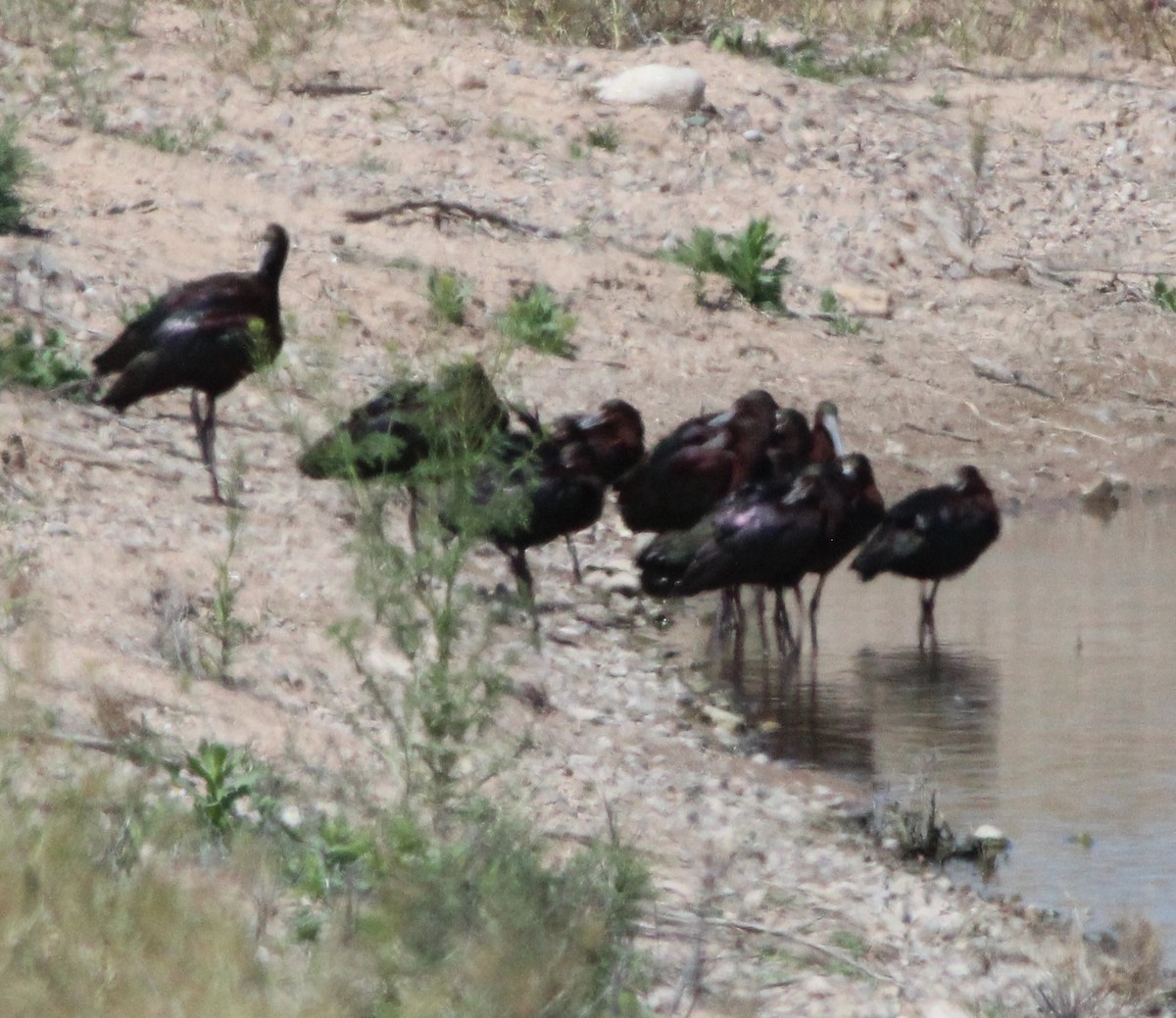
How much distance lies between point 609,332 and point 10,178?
3564mm

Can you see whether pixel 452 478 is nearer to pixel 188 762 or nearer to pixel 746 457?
pixel 188 762

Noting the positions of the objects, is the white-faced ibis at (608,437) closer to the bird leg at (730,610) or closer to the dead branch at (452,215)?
the bird leg at (730,610)

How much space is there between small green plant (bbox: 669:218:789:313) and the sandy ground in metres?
0.18

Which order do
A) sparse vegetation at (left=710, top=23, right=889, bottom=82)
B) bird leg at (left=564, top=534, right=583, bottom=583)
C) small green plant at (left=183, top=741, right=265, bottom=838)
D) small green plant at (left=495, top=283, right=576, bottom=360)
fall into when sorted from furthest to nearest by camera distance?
sparse vegetation at (left=710, top=23, right=889, bottom=82)
small green plant at (left=495, top=283, right=576, bottom=360)
bird leg at (left=564, top=534, right=583, bottom=583)
small green plant at (left=183, top=741, right=265, bottom=838)

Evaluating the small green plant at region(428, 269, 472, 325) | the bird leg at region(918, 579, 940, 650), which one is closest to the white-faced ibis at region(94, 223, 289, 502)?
the small green plant at region(428, 269, 472, 325)

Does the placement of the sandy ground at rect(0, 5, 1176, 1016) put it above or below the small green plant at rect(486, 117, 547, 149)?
below

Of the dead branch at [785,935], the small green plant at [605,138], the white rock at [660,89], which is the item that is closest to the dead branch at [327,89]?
the small green plant at [605,138]

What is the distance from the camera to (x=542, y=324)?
43.1 feet

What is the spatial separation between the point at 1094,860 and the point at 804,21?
12.9 metres

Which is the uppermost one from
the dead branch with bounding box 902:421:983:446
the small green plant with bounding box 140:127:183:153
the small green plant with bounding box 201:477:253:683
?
the small green plant with bounding box 140:127:183:153

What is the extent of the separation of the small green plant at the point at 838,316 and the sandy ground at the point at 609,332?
0.13m

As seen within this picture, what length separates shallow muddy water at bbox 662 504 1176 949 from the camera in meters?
7.13

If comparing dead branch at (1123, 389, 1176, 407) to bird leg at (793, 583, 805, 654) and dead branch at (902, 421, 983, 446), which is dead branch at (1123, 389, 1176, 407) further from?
bird leg at (793, 583, 805, 654)

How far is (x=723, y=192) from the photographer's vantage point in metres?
16.1
